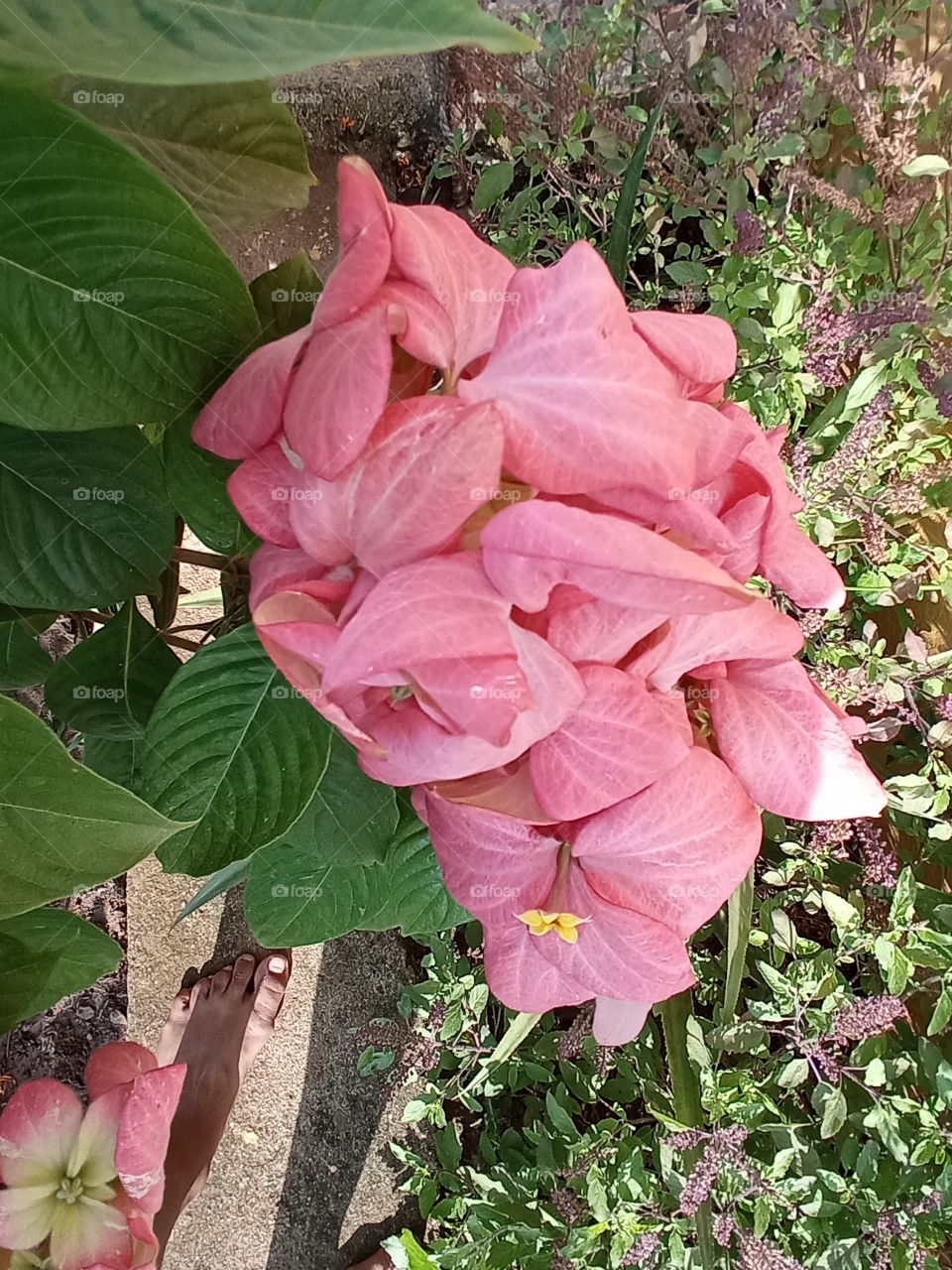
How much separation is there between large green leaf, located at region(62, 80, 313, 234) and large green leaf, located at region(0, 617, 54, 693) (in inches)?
8.9

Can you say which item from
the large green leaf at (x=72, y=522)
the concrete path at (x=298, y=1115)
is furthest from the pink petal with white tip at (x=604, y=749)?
the concrete path at (x=298, y=1115)

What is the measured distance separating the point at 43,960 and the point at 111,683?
0.43ft

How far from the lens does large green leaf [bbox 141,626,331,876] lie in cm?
36

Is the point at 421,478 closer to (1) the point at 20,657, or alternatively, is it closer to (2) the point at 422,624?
(2) the point at 422,624

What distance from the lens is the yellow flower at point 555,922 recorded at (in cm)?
28

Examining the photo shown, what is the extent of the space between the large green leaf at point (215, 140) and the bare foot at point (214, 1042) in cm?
121

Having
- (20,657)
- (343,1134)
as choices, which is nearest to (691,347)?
(20,657)

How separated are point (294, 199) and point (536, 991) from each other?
0.33m

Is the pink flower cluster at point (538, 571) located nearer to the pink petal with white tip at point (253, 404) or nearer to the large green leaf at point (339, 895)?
the pink petal with white tip at point (253, 404)

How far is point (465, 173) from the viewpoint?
3.72 ft
